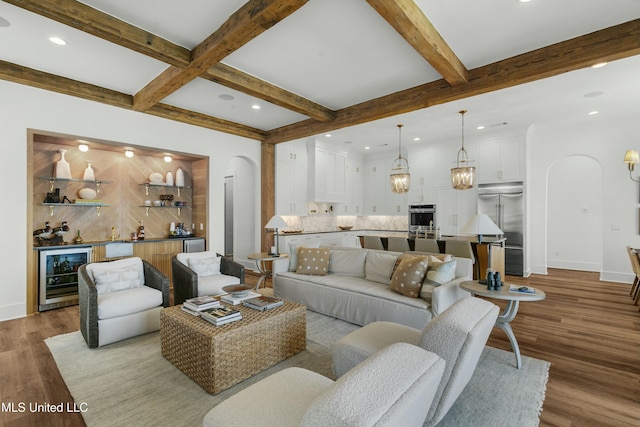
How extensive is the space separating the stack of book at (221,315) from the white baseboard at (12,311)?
9.74ft

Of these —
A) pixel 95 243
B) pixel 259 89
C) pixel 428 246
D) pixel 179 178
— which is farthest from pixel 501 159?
pixel 95 243

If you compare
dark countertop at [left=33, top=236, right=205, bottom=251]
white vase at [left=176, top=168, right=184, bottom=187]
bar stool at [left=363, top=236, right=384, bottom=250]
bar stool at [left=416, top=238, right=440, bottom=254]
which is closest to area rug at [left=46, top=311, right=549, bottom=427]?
dark countertop at [left=33, top=236, right=205, bottom=251]

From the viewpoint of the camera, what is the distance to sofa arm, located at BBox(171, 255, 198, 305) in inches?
136

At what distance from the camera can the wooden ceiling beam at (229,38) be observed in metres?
2.35

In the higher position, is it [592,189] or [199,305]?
[592,189]

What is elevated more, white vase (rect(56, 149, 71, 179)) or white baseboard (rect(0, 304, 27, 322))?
white vase (rect(56, 149, 71, 179))

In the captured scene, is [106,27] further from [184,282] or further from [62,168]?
[62,168]

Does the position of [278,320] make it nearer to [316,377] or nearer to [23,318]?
[316,377]

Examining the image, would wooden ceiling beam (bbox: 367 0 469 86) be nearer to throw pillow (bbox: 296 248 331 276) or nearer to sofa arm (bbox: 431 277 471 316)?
sofa arm (bbox: 431 277 471 316)

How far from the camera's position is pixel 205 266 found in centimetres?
405

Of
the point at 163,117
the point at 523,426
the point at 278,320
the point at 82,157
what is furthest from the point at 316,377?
the point at 82,157

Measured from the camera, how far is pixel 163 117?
4980 mm

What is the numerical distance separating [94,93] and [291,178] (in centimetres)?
384

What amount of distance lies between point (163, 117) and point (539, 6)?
16.6 ft
